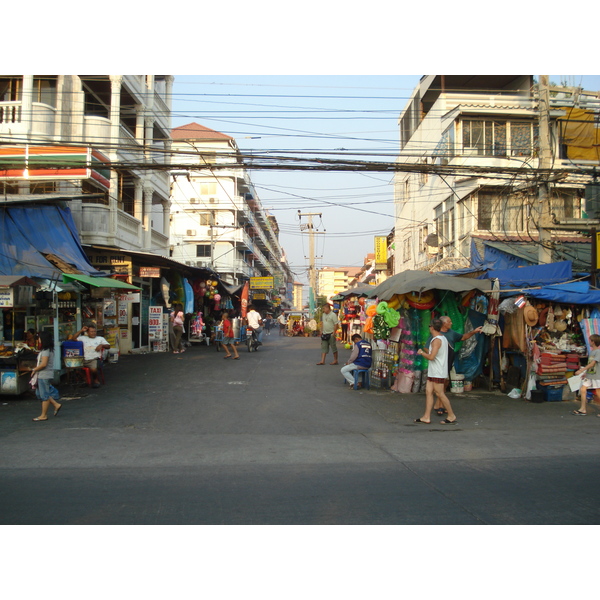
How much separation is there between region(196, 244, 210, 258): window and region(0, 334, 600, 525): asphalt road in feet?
120

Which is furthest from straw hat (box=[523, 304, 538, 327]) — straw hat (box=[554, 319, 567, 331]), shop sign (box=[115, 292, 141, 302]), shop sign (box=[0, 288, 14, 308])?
shop sign (box=[115, 292, 141, 302])

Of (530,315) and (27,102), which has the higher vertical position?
(27,102)

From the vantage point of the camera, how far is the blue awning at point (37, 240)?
41.0ft

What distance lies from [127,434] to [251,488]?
3.71m

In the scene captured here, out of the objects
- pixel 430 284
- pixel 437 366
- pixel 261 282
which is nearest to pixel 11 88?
pixel 430 284

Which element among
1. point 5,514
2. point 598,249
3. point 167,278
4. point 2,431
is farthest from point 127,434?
point 167,278

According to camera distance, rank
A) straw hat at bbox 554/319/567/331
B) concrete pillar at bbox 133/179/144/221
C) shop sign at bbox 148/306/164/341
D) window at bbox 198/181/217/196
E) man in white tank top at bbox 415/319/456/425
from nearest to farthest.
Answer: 1. man in white tank top at bbox 415/319/456/425
2. straw hat at bbox 554/319/567/331
3. shop sign at bbox 148/306/164/341
4. concrete pillar at bbox 133/179/144/221
5. window at bbox 198/181/217/196

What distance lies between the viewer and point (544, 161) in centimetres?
1447

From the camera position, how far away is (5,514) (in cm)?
482

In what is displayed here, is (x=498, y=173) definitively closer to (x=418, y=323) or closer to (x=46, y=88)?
(x=418, y=323)

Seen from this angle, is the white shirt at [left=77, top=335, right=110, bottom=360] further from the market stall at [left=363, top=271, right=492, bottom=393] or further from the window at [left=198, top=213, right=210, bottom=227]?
the window at [left=198, top=213, right=210, bottom=227]

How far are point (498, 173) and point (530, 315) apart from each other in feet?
30.4

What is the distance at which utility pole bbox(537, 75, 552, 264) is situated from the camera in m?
14.5

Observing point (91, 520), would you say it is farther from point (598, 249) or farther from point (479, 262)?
point (479, 262)
